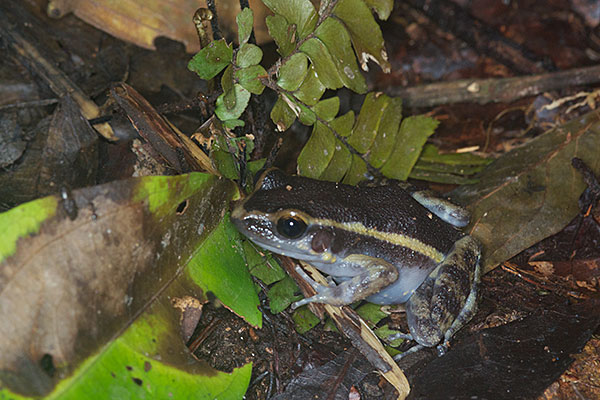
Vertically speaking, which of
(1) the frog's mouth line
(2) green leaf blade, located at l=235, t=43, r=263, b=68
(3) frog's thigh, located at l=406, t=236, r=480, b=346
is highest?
(2) green leaf blade, located at l=235, t=43, r=263, b=68

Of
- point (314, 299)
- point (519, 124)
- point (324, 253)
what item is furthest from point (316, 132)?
point (519, 124)

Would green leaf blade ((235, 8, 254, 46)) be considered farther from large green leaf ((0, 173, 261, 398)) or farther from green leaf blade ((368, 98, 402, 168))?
green leaf blade ((368, 98, 402, 168))

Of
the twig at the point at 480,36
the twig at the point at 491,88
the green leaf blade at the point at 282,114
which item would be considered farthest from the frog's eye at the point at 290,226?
the twig at the point at 480,36

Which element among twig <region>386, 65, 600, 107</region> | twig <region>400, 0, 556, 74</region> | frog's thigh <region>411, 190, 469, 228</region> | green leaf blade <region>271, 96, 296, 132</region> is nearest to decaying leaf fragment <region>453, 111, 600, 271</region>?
frog's thigh <region>411, 190, 469, 228</region>

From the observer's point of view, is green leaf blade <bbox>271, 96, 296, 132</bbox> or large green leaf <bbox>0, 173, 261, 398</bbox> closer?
large green leaf <bbox>0, 173, 261, 398</bbox>

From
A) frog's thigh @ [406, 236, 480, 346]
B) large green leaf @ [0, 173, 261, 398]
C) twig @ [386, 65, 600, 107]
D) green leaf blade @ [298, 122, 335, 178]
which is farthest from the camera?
twig @ [386, 65, 600, 107]

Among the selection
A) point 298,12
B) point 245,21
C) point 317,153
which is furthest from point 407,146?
point 245,21
